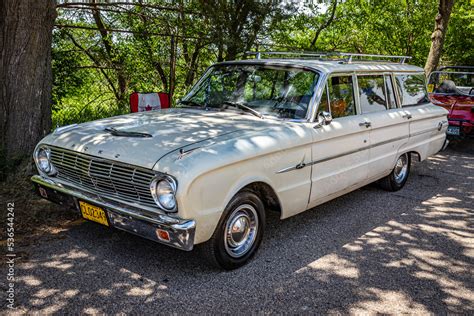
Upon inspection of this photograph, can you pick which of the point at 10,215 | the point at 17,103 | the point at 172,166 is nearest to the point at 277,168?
the point at 172,166

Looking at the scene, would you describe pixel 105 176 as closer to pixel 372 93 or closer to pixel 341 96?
pixel 341 96

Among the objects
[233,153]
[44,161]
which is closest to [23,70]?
[44,161]

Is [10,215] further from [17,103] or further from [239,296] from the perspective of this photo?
[239,296]

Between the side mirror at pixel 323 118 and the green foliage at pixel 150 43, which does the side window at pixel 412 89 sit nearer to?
the side mirror at pixel 323 118

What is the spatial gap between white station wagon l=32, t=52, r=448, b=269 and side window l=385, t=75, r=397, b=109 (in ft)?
0.08

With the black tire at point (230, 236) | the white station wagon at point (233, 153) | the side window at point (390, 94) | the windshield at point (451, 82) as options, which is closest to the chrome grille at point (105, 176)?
the white station wagon at point (233, 153)

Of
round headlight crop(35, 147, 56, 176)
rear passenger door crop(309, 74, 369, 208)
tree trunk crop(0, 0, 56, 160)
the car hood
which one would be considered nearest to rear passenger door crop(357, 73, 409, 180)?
rear passenger door crop(309, 74, 369, 208)

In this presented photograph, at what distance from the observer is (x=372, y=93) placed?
544cm

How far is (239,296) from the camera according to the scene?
3.36m

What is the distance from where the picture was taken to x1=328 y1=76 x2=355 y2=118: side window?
4.70 m

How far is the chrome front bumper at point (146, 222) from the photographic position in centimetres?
319

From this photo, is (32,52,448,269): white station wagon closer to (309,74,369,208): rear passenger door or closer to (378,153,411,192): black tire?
(309,74,369,208): rear passenger door

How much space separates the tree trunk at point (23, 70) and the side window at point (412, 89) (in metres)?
4.65

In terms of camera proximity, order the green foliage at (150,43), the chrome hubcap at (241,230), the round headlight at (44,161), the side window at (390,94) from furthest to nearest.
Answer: the green foliage at (150,43), the side window at (390,94), the round headlight at (44,161), the chrome hubcap at (241,230)
